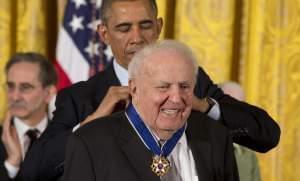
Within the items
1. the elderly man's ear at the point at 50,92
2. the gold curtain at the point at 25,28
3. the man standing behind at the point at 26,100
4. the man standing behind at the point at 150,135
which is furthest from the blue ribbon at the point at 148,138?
the gold curtain at the point at 25,28

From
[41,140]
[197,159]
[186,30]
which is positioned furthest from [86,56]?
[197,159]

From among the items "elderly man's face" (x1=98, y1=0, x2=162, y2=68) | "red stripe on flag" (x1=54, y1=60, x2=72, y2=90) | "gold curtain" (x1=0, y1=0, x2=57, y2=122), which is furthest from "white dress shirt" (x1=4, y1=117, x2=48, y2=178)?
"elderly man's face" (x1=98, y1=0, x2=162, y2=68)

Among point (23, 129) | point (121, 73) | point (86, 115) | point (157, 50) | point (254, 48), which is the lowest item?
point (23, 129)

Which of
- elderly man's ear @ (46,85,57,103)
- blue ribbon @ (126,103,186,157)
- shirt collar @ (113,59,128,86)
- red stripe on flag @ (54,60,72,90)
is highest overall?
shirt collar @ (113,59,128,86)

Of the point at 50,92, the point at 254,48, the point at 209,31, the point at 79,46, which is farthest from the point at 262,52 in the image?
the point at 50,92

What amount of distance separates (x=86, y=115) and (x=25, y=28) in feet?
6.87

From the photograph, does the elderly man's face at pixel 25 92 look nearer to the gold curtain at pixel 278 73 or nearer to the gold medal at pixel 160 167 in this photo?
the gold curtain at pixel 278 73

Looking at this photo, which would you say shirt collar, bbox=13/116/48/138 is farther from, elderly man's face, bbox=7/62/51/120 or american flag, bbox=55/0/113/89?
american flag, bbox=55/0/113/89

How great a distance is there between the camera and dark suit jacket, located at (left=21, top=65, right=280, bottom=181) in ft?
7.97

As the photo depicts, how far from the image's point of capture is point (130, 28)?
2.45 metres

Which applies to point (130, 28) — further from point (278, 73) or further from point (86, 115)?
point (278, 73)

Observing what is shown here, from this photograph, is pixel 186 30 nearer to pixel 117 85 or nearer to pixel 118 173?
pixel 117 85

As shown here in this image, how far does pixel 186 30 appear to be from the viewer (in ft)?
14.4

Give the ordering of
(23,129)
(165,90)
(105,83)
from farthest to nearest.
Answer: (23,129), (105,83), (165,90)
